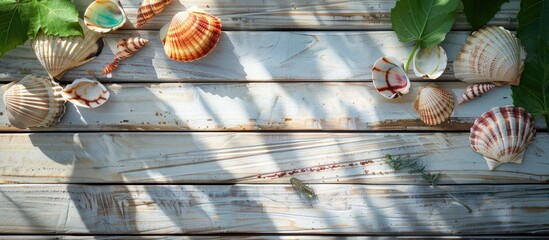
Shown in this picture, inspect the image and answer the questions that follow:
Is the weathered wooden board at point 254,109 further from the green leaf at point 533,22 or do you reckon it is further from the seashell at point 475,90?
the green leaf at point 533,22

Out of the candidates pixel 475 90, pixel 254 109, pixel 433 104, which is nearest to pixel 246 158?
pixel 254 109

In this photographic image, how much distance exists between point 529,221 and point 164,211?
3.25ft

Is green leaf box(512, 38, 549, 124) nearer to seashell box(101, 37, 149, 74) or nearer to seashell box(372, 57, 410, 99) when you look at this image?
seashell box(372, 57, 410, 99)

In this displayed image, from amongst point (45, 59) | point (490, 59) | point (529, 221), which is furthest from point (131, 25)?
point (529, 221)

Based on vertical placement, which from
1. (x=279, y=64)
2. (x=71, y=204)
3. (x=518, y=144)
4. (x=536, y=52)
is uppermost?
(x=536, y=52)

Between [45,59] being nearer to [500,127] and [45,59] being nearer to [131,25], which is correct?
[131,25]

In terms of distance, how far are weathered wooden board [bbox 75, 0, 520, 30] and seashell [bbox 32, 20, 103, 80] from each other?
122mm

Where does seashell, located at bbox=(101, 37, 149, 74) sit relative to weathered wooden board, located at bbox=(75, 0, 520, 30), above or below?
below

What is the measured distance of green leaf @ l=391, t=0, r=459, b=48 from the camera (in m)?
1.60

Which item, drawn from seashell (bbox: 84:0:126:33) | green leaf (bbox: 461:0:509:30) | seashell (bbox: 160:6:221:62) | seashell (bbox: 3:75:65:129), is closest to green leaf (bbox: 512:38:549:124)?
green leaf (bbox: 461:0:509:30)

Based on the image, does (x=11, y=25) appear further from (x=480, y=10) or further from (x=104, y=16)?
(x=480, y=10)

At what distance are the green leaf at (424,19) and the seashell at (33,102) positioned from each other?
0.92m

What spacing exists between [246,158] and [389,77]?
0.44m

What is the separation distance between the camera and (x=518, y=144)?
64.4 inches
